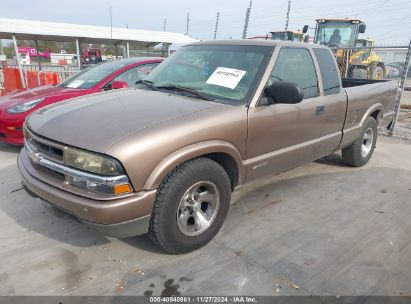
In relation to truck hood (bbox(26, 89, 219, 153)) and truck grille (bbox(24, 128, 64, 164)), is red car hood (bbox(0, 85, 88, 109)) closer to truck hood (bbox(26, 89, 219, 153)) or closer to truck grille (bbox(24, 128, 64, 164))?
truck hood (bbox(26, 89, 219, 153))

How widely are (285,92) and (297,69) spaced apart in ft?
2.80

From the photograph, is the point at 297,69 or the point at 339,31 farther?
the point at 339,31

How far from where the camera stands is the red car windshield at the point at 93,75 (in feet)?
20.7

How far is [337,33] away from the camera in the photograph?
16.1m

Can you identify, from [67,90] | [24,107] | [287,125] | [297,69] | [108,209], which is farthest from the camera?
[67,90]

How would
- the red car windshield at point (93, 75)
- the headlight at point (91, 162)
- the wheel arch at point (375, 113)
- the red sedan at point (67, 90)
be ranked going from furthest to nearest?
the red car windshield at point (93, 75)
the red sedan at point (67, 90)
the wheel arch at point (375, 113)
the headlight at point (91, 162)

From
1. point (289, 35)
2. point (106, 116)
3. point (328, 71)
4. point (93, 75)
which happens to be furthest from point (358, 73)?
point (106, 116)

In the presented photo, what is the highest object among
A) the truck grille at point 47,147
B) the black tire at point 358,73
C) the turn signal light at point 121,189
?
the truck grille at point 47,147

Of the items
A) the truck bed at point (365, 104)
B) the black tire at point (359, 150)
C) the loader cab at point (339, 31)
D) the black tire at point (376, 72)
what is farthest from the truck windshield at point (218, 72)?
the black tire at point (376, 72)

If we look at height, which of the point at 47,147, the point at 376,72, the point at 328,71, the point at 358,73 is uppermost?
the point at 328,71

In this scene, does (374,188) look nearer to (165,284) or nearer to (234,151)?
(234,151)

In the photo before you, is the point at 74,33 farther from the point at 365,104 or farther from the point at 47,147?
the point at 47,147

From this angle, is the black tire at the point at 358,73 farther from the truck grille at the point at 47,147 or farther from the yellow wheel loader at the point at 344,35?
the truck grille at the point at 47,147

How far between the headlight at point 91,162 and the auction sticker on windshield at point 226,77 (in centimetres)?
146
